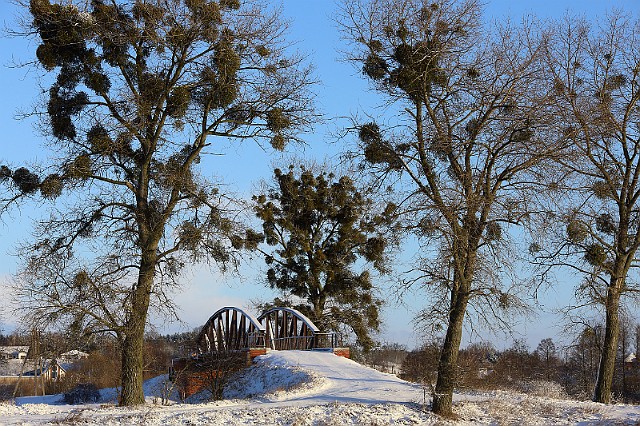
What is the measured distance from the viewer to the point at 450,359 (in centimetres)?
1376

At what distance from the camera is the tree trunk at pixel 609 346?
18625 millimetres

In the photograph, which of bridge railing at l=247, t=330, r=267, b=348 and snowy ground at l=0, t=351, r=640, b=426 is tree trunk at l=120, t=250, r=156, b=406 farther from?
bridge railing at l=247, t=330, r=267, b=348

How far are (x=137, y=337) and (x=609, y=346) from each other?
38.4 feet

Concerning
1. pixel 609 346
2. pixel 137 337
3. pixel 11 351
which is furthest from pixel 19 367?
pixel 609 346

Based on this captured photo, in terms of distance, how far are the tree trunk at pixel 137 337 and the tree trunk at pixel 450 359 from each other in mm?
6871

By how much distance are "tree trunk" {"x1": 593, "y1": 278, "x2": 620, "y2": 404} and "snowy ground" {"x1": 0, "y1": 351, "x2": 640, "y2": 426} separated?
3.61 metres

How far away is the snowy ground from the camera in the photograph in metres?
12.5

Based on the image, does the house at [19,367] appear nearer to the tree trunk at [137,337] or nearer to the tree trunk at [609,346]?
the tree trunk at [137,337]

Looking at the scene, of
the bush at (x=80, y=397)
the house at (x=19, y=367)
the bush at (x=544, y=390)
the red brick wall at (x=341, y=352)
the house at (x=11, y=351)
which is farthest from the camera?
the house at (x=19, y=367)

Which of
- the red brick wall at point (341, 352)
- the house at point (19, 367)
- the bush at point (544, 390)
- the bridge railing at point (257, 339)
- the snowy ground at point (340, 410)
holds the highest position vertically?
the bridge railing at point (257, 339)

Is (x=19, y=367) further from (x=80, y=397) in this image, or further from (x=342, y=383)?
(x=342, y=383)

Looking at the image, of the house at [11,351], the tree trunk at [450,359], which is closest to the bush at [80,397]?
the house at [11,351]

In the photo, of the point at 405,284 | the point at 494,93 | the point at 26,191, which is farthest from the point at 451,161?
the point at 26,191

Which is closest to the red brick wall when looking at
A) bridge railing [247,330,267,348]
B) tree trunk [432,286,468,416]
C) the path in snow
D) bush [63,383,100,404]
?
the path in snow
